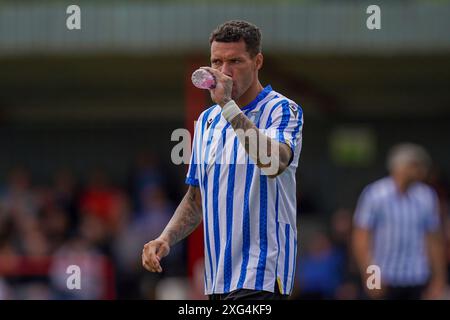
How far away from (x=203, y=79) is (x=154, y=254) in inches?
36.0

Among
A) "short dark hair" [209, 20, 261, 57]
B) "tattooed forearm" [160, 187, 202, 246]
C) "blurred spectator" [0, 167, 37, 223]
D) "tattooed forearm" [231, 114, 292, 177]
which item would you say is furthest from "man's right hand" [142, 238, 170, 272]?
"blurred spectator" [0, 167, 37, 223]

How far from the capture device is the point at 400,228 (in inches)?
407

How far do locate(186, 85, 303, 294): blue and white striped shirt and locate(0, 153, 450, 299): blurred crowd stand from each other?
6692 mm

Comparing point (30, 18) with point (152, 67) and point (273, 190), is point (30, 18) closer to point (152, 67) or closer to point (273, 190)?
point (152, 67)

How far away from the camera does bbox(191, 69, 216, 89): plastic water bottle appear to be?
4.94 meters

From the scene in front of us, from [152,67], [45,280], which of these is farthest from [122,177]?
[45,280]

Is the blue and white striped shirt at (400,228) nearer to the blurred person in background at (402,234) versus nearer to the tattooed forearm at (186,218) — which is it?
the blurred person in background at (402,234)

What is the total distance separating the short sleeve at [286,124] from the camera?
17.0 feet

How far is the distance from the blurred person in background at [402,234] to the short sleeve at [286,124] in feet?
16.5

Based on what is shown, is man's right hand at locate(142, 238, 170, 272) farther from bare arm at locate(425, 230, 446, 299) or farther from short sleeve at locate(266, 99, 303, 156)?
bare arm at locate(425, 230, 446, 299)

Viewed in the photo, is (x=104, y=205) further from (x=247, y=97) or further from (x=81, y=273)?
(x=247, y=97)

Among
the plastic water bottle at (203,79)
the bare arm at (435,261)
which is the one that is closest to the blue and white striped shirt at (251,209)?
the plastic water bottle at (203,79)

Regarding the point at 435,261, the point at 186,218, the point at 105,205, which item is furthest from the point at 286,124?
the point at 105,205
